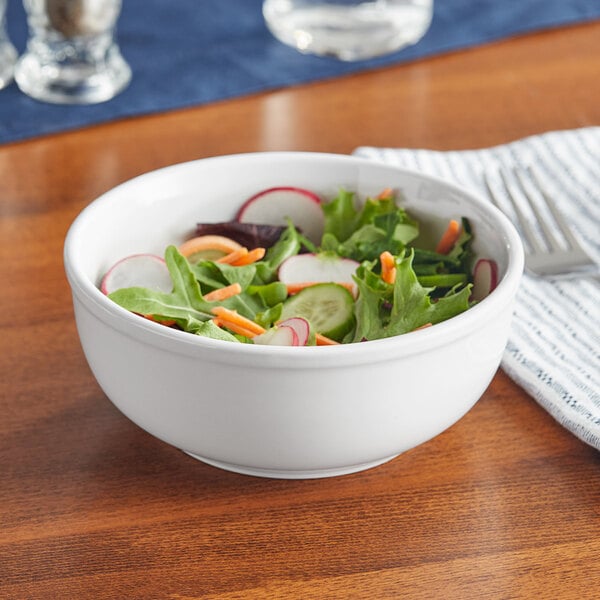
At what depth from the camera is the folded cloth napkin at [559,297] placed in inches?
27.9

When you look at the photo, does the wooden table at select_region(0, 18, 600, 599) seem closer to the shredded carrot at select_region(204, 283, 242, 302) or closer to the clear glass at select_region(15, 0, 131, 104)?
the shredded carrot at select_region(204, 283, 242, 302)

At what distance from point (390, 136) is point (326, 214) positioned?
1.35ft

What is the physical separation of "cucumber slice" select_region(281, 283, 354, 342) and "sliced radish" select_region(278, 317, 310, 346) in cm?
2

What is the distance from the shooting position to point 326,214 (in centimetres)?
79

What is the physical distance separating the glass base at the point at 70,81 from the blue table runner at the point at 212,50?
0.01 meters

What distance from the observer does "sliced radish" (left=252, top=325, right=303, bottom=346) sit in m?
0.61

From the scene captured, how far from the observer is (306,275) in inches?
28.2

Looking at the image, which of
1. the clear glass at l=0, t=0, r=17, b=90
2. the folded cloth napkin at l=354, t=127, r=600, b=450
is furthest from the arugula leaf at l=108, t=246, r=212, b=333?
the clear glass at l=0, t=0, r=17, b=90

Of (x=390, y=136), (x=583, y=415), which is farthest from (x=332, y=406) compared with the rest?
(x=390, y=136)

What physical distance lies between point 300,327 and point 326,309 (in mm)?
45

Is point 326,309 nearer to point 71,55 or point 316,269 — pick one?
point 316,269

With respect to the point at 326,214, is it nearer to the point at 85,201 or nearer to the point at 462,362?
the point at 462,362

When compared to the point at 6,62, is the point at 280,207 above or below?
above

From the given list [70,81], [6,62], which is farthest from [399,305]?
[6,62]
